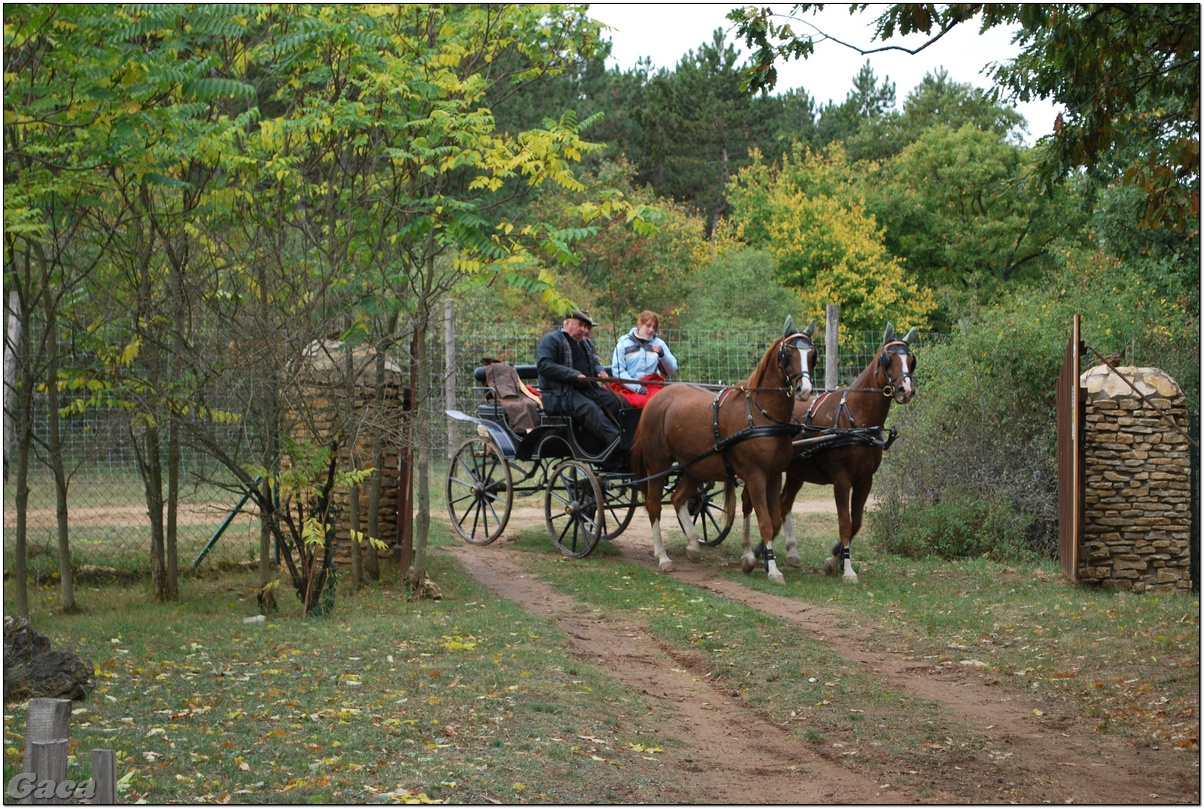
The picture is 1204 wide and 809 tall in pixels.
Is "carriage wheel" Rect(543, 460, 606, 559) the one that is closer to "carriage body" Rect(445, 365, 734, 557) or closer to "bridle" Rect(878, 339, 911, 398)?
"carriage body" Rect(445, 365, 734, 557)

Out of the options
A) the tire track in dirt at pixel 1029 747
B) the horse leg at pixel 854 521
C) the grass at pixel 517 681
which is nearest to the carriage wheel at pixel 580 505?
the grass at pixel 517 681

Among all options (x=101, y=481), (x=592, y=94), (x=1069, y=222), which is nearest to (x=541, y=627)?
(x=101, y=481)

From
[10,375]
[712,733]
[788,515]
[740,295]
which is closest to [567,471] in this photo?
[788,515]

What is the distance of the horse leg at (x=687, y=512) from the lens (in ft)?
42.3

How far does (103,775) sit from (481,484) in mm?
10627

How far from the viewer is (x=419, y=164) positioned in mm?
10289

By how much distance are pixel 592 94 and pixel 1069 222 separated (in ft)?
56.9

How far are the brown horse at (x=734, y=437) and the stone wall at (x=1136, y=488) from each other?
2.95 meters

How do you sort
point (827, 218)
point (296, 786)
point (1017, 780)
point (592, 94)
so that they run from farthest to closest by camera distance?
point (592, 94) < point (827, 218) < point (1017, 780) < point (296, 786)

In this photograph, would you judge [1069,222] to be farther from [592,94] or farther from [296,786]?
[296,786]

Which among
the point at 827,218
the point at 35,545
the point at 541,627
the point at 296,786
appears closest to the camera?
the point at 296,786

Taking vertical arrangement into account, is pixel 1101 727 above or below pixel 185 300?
below

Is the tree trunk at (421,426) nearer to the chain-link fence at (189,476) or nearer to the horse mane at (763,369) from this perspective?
the chain-link fence at (189,476)

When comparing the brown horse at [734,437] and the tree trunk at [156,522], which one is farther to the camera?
the brown horse at [734,437]
